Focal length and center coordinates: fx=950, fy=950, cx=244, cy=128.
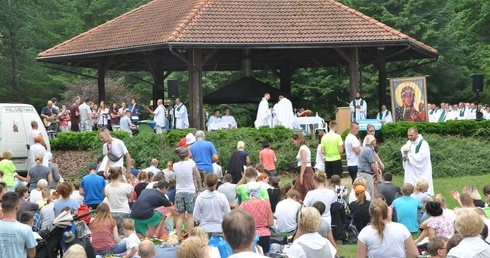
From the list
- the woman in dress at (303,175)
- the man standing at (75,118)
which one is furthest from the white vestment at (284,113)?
the woman in dress at (303,175)

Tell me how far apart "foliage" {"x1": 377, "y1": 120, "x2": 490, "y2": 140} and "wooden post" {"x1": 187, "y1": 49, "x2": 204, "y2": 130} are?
5590 millimetres

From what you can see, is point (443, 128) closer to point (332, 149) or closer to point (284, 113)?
point (284, 113)

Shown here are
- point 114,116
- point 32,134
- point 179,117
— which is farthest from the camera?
point 114,116

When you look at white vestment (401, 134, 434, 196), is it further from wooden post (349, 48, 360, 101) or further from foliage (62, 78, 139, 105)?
foliage (62, 78, 139, 105)

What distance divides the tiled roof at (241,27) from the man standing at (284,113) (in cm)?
187

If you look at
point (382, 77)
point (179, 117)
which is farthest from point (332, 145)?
point (382, 77)

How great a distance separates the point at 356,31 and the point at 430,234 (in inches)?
702

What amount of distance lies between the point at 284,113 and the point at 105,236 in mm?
16095

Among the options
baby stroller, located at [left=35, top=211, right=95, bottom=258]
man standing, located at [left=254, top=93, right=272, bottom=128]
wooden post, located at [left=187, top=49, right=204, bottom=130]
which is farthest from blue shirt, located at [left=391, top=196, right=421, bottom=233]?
wooden post, located at [left=187, top=49, right=204, bottom=130]

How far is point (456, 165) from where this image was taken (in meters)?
26.5

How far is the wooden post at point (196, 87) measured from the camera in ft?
95.3

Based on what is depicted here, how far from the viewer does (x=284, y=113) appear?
29109 mm

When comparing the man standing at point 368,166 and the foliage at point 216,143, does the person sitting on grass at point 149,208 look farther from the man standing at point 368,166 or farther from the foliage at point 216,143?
the foliage at point 216,143

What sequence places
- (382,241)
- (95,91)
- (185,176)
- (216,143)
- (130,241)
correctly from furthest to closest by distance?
(95,91) → (216,143) → (185,176) → (130,241) → (382,241)
